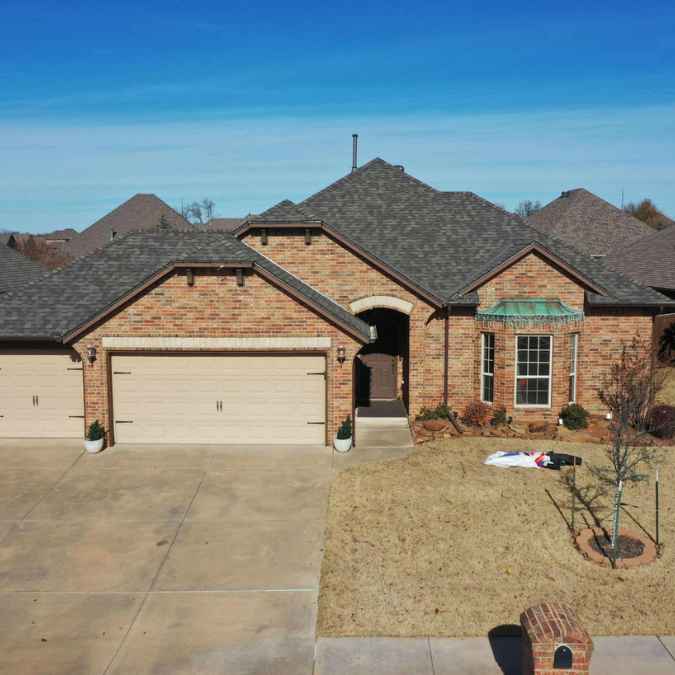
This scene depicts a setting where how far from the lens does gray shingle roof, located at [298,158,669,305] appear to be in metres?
21.4

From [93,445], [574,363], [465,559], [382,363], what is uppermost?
[574,363]

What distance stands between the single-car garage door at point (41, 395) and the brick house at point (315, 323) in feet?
0.13

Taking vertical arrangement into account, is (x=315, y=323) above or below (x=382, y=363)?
above

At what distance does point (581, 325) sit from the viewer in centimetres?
2070

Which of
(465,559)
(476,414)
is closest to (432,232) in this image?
(476,414)

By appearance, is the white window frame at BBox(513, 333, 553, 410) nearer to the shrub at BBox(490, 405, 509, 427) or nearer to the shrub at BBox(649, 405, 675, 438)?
the shrub at BBox(490, 405, 509, 427)

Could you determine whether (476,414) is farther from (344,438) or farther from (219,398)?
(219,398)

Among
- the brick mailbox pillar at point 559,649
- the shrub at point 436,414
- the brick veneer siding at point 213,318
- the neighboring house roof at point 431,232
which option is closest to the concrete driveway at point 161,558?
the brick veneer siding at point 213,318

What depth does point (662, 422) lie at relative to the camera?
19047 millimetres

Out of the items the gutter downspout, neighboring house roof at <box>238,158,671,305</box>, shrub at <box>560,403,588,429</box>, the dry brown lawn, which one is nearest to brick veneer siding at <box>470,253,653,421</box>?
shrub at <box>560,403,588,429</box>

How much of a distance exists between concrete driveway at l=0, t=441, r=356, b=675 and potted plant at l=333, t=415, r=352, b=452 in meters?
0.59

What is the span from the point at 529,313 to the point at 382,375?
5.62 m

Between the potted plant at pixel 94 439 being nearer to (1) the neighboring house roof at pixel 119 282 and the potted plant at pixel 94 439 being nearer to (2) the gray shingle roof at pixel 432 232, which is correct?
(1) the neighboring house roof at pixel 119 282

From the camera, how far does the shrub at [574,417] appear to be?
65.6 ft
